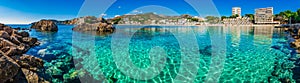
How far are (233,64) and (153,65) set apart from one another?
15.1ft

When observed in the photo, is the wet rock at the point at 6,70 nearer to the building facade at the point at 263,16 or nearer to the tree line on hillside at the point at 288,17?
the tree line on hillside at the point at 288,17

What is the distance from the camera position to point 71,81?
8.62m

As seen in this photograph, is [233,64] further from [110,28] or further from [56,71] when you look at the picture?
[110,28]

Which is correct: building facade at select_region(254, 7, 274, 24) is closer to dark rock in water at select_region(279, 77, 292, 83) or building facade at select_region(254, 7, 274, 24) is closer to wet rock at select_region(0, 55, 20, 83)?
dark rock in water at select_region(279, 77, 292, 83)

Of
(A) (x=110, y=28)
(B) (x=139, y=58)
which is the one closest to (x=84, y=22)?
(A) (x=110, y=28)

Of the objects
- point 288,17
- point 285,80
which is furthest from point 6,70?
point 288,17

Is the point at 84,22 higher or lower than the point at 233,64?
higher

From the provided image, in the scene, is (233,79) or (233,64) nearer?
(233,79)

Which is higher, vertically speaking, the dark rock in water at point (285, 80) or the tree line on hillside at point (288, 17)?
the tree line on hillside at point (288, 17)

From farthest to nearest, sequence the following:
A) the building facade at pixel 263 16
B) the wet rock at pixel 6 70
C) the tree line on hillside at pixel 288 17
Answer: the building facade at pixel 263 16
the tree line on hillside at pixel 288 17
the wet rock at pixel 6 70

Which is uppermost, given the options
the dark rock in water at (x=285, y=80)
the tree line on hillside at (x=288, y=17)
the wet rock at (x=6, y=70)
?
the tree line on hillside at (x=288, y=17)

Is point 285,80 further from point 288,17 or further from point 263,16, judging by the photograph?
point 263,16

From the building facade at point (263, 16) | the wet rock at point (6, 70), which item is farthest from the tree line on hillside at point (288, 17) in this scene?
the wet rock at point (6, 70)

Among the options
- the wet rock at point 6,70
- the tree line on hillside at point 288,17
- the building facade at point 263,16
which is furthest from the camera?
the building facade at point 263,16
